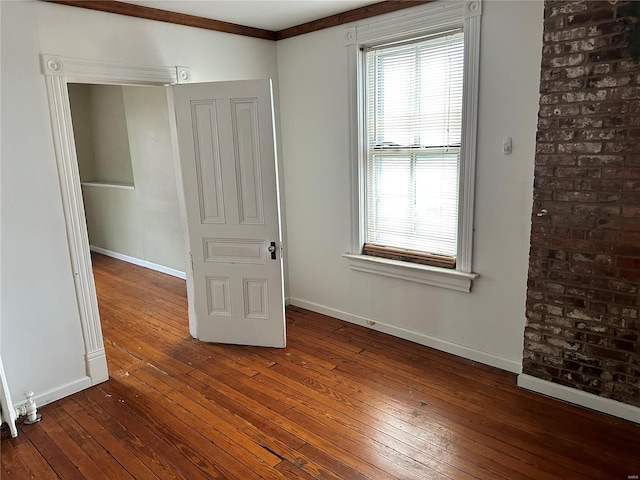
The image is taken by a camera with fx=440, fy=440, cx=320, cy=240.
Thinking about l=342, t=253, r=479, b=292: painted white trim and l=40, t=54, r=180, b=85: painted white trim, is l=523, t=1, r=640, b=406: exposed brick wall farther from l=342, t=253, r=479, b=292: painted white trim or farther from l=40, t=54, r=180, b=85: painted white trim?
l=40, t=54, r=180, b=85: painted white trim

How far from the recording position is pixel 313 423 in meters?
2.51

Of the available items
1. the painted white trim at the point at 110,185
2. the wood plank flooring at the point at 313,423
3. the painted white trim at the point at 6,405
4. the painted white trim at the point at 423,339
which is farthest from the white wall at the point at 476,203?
the painted white trim at the point at 110,185

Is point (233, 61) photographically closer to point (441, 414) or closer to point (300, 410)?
point (300, 410)

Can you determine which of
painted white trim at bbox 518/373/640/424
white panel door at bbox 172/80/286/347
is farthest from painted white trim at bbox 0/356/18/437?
painted white trim at bbox 518/373/640/424

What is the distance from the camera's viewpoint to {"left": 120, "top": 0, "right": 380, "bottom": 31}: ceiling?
2932mm

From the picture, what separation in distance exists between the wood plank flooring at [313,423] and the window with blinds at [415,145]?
863 mm

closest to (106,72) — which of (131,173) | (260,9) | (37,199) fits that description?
(37,199)

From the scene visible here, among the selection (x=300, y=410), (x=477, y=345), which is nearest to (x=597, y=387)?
(x=477, y=345)

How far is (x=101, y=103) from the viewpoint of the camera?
6148mm

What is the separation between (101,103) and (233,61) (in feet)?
11.6

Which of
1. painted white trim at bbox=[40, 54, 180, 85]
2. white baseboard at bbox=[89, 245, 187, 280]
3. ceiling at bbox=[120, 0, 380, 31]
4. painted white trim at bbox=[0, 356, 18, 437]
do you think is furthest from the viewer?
white baseboard at bbox=[89, 245, 187, 280]

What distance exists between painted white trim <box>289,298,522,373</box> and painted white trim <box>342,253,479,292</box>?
43 cm

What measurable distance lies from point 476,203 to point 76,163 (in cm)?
256

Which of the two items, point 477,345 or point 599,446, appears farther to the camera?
point 477,345
